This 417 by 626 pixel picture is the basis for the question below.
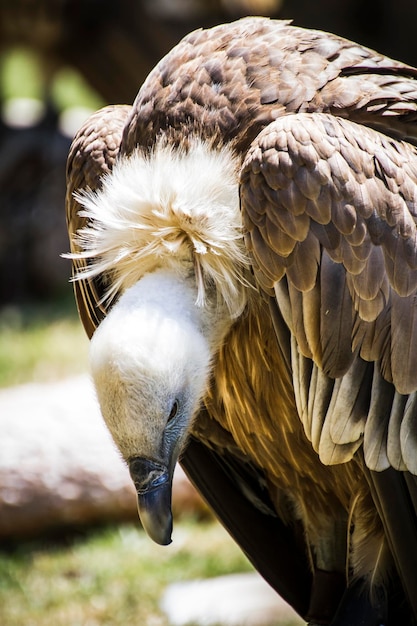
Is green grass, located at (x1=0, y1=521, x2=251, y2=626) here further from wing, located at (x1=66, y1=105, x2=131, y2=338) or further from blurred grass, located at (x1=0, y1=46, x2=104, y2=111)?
blurred grass, located at (x1=0, y1=46, x2=104, y2=111)

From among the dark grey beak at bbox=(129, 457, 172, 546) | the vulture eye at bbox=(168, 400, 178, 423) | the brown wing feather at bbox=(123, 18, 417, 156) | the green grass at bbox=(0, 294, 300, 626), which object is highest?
the brown wing feather at bbox=(123, 18, 417, 156)

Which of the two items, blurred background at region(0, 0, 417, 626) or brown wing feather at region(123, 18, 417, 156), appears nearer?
brown wing feather at region(123, 18, 417, 156)

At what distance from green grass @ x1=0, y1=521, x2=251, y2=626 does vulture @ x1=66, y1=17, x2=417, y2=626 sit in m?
1.52

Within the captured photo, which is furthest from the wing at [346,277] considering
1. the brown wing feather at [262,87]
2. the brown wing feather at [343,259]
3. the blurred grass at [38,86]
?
the blurred grass at [38,86]

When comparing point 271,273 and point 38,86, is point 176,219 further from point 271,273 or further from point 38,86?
point 38,86

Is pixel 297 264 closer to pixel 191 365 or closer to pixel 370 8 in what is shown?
pixel 191 365

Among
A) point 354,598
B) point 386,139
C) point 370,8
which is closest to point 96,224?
point 386,139

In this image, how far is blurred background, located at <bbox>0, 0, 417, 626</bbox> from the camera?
Result: 17.3ft

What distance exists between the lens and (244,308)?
3422mm

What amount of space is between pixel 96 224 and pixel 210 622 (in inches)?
85.9

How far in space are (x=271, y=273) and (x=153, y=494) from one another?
2.40 feet

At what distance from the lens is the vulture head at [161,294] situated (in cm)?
309

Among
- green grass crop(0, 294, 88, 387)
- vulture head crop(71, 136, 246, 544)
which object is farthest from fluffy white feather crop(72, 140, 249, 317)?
green grass crop(0, 294, 88, 387)

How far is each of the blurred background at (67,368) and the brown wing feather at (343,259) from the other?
2040 millimetres
